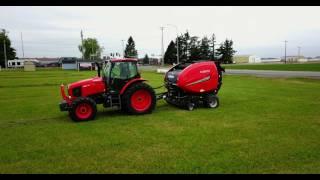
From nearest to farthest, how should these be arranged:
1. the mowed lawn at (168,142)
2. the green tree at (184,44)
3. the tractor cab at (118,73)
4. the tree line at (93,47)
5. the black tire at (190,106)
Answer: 1. the mowed lawn at (168,142)
2. the tractor cab at (118,73)
3. the black tire at (190,106)
4. the green tree at (184,44)
5. the tree line at (93,47)

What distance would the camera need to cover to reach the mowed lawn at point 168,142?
6801 mm

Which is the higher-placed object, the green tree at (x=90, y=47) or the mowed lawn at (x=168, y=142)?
the green tree at (x=90, y=47)

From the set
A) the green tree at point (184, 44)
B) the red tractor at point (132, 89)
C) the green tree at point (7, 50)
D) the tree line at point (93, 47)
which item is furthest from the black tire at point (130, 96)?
the tree line at point (93, 47)

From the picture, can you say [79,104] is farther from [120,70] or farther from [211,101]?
[211,101]

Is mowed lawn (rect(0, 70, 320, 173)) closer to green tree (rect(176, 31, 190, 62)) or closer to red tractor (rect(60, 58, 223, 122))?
red tractor (rect(60, 58, 223, 122))

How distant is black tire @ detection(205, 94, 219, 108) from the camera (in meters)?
14.1

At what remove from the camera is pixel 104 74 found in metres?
12.8

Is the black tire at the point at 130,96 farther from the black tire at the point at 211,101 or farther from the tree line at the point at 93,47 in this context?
the tree line at the point at 93,47

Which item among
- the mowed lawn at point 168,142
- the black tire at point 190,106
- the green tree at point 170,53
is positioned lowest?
the mowed lawn at point 168,142

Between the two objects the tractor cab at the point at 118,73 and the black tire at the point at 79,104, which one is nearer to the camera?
the black tire at the point at 79,104

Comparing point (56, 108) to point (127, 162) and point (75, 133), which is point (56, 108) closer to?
point (75, 133)

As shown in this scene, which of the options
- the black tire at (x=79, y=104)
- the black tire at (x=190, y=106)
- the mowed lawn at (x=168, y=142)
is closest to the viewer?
the mowed lawn at (x=168, y=142)

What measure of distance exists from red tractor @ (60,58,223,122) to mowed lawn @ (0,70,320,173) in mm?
462

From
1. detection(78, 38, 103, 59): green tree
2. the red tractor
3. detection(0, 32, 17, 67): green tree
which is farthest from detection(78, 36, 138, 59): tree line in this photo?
the red tractor
